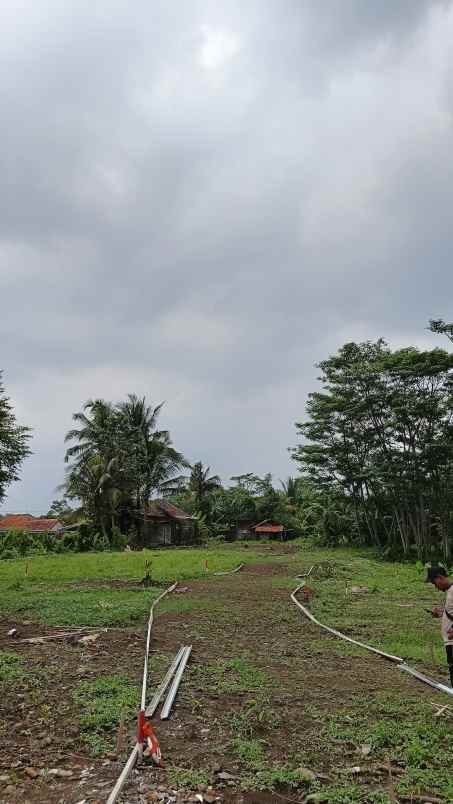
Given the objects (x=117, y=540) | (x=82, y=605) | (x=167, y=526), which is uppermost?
(x=167, y=526)

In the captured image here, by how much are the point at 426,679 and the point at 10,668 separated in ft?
14.8

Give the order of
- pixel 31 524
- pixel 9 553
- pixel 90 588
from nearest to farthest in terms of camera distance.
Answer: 1. pixel 90 588
2. pixel 9 553
3. pixel 31 524

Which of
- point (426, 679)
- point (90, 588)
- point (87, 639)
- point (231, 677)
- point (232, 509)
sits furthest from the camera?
point (232, 509)

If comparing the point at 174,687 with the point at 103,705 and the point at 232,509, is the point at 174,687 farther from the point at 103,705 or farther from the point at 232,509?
the point at 232,509

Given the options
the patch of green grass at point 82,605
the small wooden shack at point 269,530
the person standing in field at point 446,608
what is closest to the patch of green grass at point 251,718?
the person standing in field at point 446,608

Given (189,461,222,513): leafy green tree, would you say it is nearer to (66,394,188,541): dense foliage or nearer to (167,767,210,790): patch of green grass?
(66,394,188,541): dense foliage

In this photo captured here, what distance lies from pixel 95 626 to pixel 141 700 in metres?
4.06

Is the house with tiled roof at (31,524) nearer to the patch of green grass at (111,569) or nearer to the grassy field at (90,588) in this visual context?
the patch of green grass at (111,569)

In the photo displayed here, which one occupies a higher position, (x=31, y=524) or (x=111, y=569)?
(x=31, y=524)

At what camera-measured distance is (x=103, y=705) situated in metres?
5.27

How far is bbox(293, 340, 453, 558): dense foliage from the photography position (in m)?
20.8

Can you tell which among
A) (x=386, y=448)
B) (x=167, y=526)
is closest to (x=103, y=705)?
(x=386, y=448)

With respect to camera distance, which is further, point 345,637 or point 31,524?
point 31,524

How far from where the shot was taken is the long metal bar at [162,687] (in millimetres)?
5082
